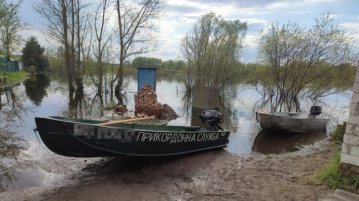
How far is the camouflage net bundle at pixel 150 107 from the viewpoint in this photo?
19.4 meters

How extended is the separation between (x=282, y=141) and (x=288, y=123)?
1263 mm

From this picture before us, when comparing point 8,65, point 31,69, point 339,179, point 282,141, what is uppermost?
point 8,65

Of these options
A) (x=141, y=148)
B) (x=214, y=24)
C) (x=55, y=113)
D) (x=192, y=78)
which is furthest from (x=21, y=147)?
(x=214, y=24)

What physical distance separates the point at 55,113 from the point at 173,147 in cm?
1224

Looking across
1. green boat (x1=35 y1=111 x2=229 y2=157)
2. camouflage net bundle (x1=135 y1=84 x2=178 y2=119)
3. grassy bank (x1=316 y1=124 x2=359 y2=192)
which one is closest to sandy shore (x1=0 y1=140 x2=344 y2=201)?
grassy bank (x1=316 y1=124 x2=359 y2=192)

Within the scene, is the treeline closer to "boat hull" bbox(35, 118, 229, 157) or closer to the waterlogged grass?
"boat hull" bbox(35, 118, 229, 157)

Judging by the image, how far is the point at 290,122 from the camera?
15.6 metres

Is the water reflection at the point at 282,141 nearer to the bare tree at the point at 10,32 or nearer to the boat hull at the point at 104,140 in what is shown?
the boat hull at the point at 104,140

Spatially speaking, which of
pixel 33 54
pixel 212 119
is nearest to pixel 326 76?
pixel 212 119

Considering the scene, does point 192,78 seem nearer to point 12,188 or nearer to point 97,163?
point 97,163

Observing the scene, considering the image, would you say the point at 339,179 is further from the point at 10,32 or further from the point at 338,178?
the point at 10,32

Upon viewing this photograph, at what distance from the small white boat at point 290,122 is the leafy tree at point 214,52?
1348 cm

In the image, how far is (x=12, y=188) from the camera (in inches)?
301

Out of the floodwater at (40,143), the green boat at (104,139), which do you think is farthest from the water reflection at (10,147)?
the green boat at (104,139)
